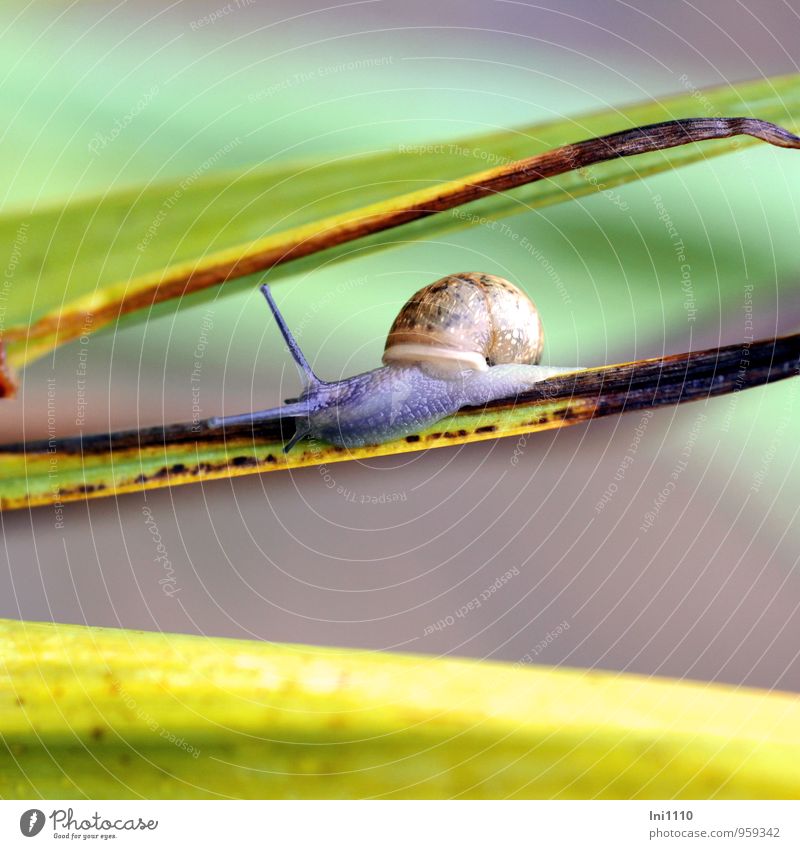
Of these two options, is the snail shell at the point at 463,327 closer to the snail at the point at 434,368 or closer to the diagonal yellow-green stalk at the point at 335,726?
the snail at the point at 434,368

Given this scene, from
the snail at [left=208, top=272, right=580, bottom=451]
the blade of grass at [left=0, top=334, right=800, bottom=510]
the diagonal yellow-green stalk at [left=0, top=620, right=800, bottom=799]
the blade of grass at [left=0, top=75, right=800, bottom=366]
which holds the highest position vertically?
the blade of grass at [left=0, top=75, right=800, bottom=366]

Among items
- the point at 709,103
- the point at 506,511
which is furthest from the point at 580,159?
the point at 506,511

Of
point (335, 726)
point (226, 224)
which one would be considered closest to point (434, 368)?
point (226, 224)

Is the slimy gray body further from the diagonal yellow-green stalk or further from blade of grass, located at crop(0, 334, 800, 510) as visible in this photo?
the diagonal yellow-green stalk

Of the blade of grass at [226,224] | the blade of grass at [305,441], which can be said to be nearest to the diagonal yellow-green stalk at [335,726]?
the blade of grass at [305,441]

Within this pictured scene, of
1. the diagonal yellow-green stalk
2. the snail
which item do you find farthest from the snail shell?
the diagonal yellow-green stalk

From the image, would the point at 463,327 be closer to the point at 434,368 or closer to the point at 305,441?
the point at 434,368

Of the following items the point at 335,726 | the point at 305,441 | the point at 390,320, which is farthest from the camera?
the point at 390,320
